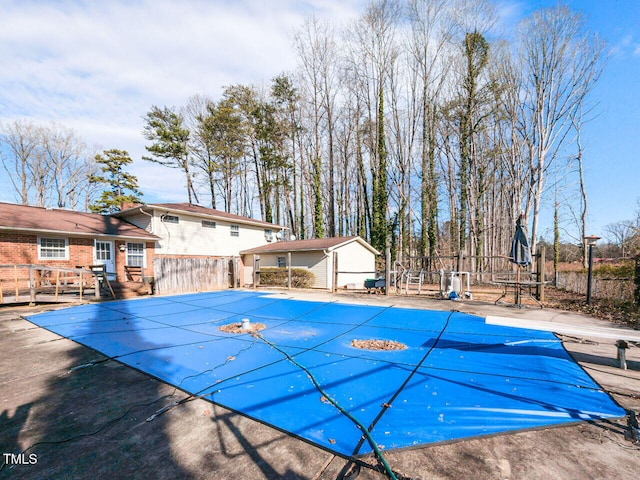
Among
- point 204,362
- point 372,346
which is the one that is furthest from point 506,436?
point 204,362

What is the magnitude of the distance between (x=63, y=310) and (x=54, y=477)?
27.0 ft

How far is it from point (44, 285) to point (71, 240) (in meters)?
2.21

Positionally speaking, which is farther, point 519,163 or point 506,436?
point 519,163

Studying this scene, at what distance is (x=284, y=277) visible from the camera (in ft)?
50.2


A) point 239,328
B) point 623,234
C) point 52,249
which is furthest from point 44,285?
point 623,234

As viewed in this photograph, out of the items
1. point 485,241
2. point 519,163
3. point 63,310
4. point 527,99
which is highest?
point 527,99

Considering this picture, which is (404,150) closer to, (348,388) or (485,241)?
(485,241)

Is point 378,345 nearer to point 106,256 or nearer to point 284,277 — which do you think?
point 284,277

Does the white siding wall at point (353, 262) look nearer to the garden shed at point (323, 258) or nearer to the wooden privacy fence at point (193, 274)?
the garden shed at point (323, 258)

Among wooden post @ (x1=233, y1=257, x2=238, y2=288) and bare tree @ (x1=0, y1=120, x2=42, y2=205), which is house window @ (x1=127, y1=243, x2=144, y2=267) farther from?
bare tree @ (x1=0, y1=120, x2=42, y2=205)

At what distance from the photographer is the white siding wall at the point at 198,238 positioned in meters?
14.6

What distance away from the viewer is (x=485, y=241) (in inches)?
898

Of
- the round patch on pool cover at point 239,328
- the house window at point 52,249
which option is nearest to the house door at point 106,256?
the house window at point 52,249

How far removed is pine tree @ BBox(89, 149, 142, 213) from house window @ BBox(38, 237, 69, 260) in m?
14.6
